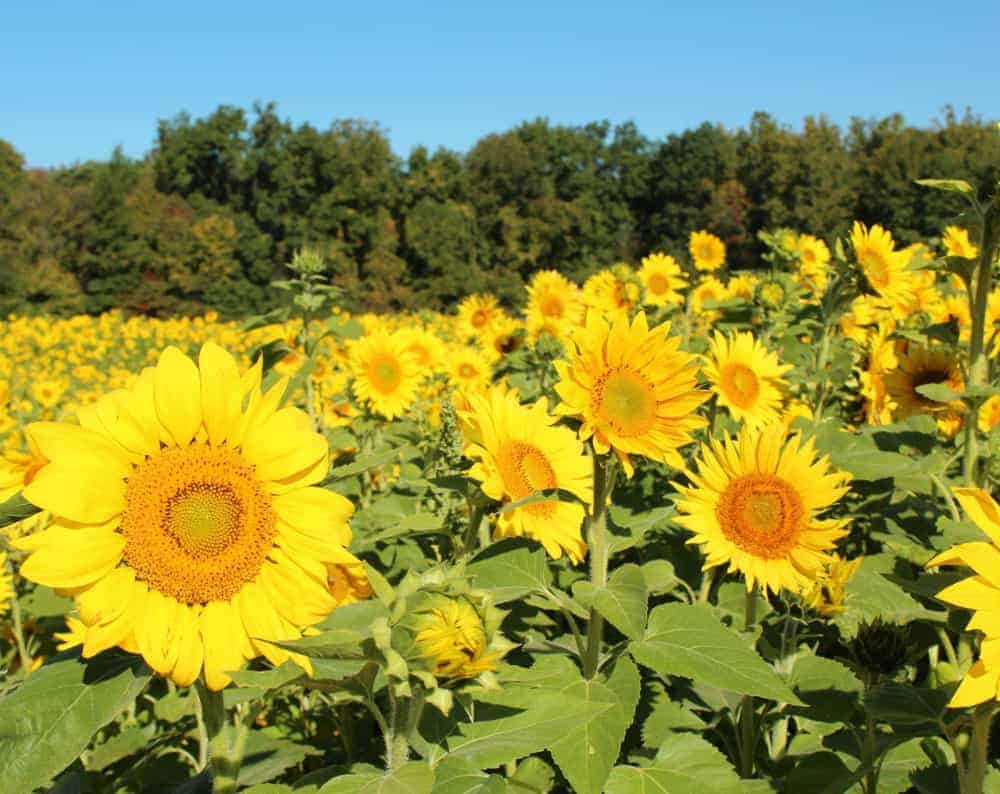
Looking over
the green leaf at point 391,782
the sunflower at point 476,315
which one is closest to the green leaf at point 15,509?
the green leaf at point 391,782

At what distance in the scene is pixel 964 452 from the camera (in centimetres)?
284

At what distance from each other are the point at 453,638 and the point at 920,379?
2983mm

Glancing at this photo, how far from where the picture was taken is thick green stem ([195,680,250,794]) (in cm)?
135

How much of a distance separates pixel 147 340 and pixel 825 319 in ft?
55.3

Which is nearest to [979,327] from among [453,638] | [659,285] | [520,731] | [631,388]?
[631,388]

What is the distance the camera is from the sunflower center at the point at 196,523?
128cm

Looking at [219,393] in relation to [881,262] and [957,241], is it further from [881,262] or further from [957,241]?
[957,241]

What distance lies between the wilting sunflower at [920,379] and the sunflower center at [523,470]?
76.1 inches

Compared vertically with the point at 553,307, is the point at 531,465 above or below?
below

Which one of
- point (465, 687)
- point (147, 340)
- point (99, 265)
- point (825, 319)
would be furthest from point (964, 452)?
point (99, 265)

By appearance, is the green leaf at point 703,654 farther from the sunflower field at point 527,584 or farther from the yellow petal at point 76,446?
the yellow petal at point 76,446

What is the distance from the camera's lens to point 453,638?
116 cm

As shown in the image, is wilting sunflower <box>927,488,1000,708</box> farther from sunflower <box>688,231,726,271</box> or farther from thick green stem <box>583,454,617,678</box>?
sunflower <box>688,231,726,271</box>

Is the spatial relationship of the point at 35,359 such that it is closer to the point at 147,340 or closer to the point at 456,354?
the point at 147,340
